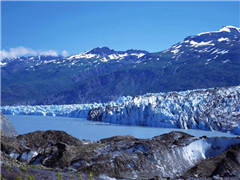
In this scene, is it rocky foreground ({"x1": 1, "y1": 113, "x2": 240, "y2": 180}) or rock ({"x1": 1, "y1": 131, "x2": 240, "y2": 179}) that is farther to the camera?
rock ({"x1": 1, "y1": 131, "x2": 240, "y2": 179})

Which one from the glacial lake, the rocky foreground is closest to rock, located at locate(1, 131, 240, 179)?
the rocky foreground

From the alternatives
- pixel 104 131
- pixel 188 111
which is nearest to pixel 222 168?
pixel 104 131

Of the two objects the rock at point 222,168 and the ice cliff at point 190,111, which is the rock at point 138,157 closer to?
the rock at point 222,168

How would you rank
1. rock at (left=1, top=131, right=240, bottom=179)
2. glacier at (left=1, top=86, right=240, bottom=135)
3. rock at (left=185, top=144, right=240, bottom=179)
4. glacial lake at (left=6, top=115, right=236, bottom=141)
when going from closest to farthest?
rock at (left=185, top=144, right=240, bottom=179)
rock at (left=1, top=131, right=240, bottom=179)
glacial lake at (left=6, top=115, right=236, bottom=141)
glacier at (left=1, top=86, right=240, bottom=135)

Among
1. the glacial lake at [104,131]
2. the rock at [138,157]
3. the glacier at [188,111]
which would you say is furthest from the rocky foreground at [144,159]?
the glacier at [188,111]

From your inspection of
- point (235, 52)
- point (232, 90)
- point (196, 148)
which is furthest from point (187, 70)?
point (196, 148)

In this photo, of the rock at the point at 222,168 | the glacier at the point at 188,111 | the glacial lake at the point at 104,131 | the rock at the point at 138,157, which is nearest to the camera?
the rock at the point at 222,168

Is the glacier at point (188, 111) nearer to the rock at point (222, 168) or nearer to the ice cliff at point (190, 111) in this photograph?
the ice cliff at point (190, 111)

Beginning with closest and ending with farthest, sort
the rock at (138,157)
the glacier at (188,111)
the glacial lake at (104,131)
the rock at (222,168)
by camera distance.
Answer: the rock at (222,168) < the rock at (138,157) < the glacial lake at (104,131) < the glacier at (188,111)

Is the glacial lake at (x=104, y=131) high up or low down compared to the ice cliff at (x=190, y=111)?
down

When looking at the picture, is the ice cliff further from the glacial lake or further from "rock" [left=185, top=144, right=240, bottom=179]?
"rock" [left=185, top=144, right=240, bottom=179]

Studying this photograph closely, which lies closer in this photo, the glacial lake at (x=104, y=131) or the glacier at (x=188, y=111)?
the glacial lake at (x=104, y=131)
